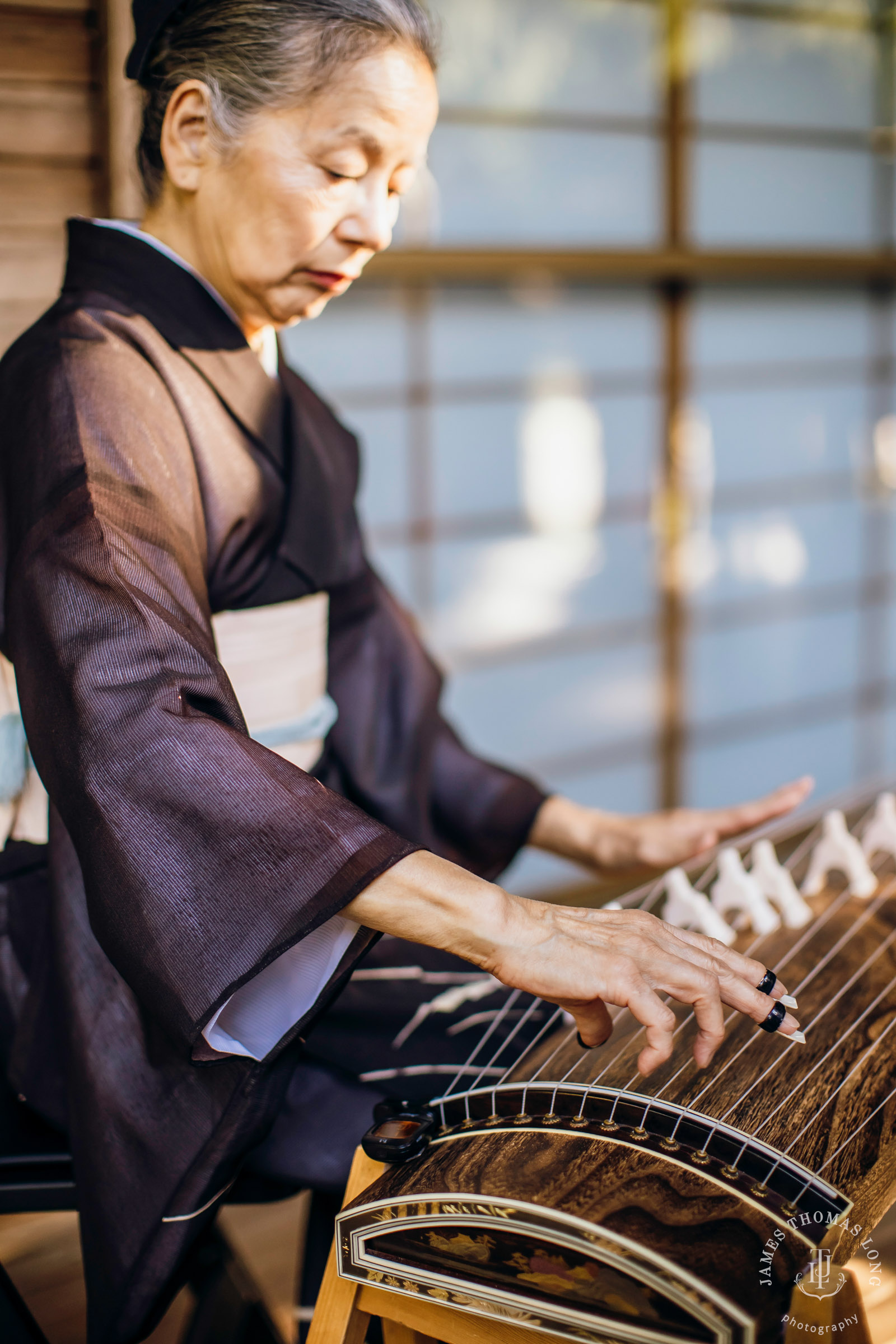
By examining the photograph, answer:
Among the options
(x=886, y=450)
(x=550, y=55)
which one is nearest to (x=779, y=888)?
(x=550, y=55)

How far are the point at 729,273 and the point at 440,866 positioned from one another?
2.55 m

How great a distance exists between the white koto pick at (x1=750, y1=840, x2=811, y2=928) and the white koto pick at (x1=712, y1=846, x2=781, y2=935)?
12mm

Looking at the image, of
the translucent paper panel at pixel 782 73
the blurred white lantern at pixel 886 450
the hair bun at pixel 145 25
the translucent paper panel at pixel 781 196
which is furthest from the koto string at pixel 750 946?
the blurred white lantern at pixel 886 450

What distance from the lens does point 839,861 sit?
1.23 meters

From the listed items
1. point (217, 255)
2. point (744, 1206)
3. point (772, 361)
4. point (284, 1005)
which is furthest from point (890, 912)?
point (772, 361)

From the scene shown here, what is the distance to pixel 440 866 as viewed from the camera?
731 mm

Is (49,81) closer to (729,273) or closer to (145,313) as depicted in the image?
(145,313)

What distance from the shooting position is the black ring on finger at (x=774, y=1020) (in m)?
0.72

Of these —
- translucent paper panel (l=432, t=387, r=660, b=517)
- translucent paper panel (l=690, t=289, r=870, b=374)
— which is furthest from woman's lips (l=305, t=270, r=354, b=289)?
translucent paper panel (l=690, t=289, r=870, b=374)

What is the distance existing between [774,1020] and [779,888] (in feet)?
1.52

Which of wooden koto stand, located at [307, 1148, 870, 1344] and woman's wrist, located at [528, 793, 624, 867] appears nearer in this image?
wooden koto stand, located at [307, 1148, 870, 1344]

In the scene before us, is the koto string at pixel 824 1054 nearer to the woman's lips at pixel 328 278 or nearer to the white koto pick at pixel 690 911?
the white koto pick at pixel 690 911

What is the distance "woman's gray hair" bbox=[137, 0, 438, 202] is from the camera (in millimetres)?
875

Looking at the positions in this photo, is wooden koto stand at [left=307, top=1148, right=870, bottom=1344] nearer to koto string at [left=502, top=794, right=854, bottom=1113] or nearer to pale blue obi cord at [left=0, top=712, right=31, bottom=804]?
koto string at [left=502, top=794, right=854, bottom=1113]
